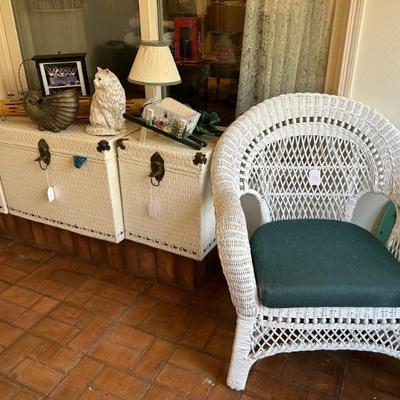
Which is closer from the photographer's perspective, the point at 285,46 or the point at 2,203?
the point at 285,46

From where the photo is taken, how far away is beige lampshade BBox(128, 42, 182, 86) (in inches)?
60.6

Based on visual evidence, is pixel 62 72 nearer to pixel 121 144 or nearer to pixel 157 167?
pixel 121 144

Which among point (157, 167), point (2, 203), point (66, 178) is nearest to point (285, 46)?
point (157, 167)

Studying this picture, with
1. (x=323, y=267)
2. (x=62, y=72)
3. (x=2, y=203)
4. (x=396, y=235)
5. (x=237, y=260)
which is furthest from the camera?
(x=2, y=203)

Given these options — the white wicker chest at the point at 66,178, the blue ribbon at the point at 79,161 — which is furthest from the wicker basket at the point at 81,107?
the blue ribbon at the point at 79,161

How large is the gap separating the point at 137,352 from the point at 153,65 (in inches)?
44.0

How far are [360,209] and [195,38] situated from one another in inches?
42.9

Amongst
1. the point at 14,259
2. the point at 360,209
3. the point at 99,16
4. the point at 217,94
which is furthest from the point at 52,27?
the point at 360,209

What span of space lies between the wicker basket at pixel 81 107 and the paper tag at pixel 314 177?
83cm

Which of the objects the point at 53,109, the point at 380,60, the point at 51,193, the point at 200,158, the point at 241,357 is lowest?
the point at 241,357

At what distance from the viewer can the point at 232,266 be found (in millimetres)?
1208

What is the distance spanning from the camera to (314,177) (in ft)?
5.34

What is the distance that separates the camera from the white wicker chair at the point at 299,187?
1253 mm

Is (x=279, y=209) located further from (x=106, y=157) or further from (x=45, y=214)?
(x=45, y=214)
